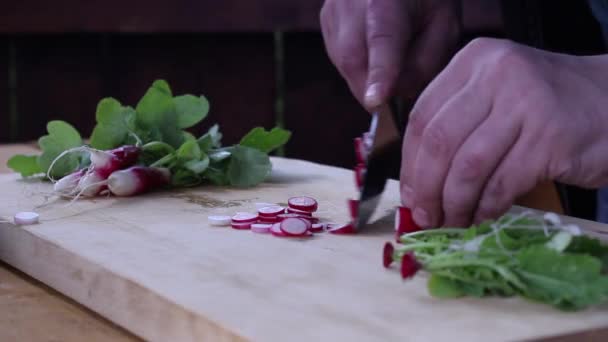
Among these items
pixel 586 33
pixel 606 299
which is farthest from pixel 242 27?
pixel 606 299

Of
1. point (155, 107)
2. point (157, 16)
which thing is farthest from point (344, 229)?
point (157, 16)

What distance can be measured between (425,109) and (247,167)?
0.54 metres

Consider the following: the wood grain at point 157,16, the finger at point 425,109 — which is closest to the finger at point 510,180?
the finger at point 425,109

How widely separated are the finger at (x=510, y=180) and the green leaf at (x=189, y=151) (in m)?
0.62

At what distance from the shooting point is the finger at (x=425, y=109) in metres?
1.40

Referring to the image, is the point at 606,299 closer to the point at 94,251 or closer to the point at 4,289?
the point at 94,251

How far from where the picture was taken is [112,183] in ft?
5.60

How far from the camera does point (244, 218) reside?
→ 57.9 inches

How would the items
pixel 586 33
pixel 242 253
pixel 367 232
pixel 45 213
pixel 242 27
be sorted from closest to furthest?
pixel 242 253 < pixel 367 232 < pixel 45 213 < pixel 586 33 < pixel 242 27

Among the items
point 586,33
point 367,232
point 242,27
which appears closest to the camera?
point 367,232

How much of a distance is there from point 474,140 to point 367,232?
0.74ft

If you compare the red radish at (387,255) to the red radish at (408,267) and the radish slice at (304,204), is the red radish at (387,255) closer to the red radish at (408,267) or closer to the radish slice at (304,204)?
the red radish at (408,267)

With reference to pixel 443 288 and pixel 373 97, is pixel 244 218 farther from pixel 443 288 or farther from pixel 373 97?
pixel 443 288

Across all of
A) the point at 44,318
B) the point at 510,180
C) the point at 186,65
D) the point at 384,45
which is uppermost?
the point at 384,45
